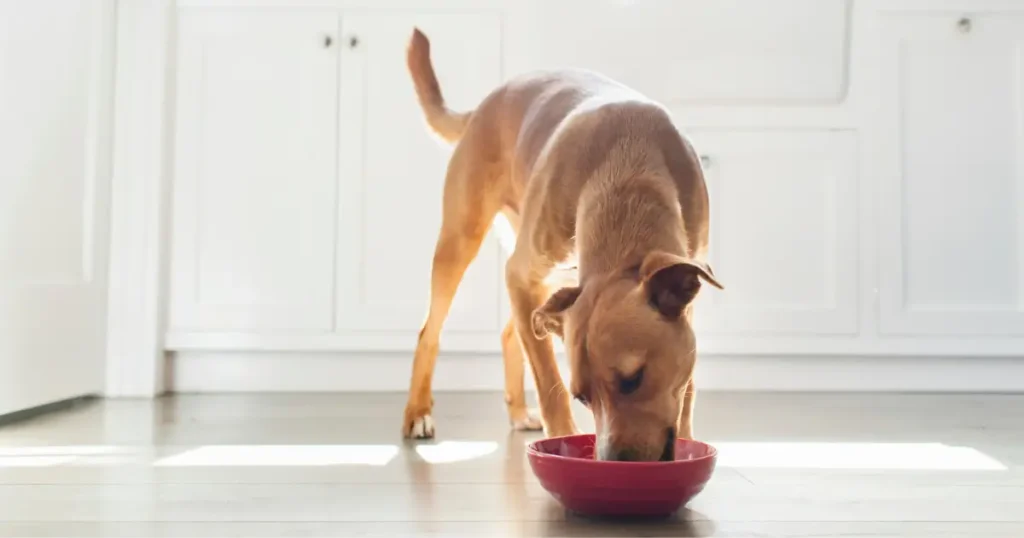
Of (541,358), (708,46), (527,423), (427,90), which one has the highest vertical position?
(708,46)

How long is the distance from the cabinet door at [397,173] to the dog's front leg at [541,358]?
1020 millimetres

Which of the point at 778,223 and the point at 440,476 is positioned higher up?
the point at 778,223

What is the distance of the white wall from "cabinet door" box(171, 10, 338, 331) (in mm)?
212

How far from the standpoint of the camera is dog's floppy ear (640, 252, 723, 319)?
2.97ft

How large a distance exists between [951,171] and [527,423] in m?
1.50

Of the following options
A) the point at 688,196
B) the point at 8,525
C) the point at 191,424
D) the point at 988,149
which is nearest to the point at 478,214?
the point at 688,196

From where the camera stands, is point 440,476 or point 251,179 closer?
point 440,476

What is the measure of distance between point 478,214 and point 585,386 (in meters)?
0.71

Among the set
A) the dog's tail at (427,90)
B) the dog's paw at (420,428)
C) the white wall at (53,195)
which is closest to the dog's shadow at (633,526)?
the dog's paw at (420,428)

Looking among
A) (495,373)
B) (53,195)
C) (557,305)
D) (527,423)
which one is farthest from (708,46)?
(53,195)

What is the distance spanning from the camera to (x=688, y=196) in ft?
→ 3.84

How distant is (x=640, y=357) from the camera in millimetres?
917

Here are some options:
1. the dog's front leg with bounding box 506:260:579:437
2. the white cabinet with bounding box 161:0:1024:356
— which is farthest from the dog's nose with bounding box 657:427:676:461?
the white cabinet with bounding box 161:0:1024:356

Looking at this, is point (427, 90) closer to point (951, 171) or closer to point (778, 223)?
point (778, 223)
